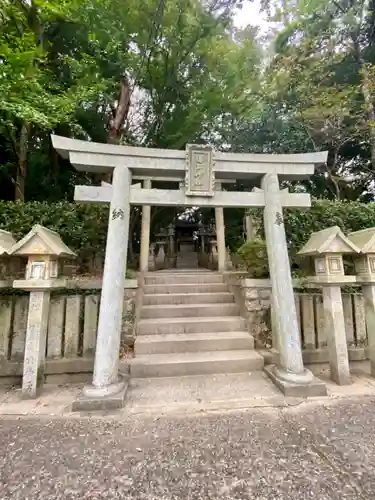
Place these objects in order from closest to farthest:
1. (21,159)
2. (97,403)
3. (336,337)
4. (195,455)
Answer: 1. (195,455)
2. (97,403)
3. (336,337)
4. (21,159)

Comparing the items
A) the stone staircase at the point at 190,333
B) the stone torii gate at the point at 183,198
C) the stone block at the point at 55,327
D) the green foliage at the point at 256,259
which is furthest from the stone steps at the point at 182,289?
the stone torii gate at the point at 183,198

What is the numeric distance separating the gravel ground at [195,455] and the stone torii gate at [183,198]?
0.51 m

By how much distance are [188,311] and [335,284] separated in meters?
2.45

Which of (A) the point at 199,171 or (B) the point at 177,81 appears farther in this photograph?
(B) the point at 177,81

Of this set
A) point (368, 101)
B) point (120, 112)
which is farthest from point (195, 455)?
point (368, 101)

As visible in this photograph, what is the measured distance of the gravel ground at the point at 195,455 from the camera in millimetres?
1664

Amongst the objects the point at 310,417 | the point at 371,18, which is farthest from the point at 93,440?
the point at 371,18

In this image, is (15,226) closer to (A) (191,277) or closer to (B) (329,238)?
(A) (191,277)

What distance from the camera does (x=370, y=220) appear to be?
16.4ft

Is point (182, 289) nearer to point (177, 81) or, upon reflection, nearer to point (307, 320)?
point (307, 320)

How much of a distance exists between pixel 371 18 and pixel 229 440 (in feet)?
46.7

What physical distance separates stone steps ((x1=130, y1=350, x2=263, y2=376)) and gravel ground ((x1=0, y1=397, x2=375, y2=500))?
0.94m

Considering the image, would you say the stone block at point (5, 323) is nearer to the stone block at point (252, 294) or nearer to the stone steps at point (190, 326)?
the stone steps at point (190, 326)

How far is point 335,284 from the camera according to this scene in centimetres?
331
